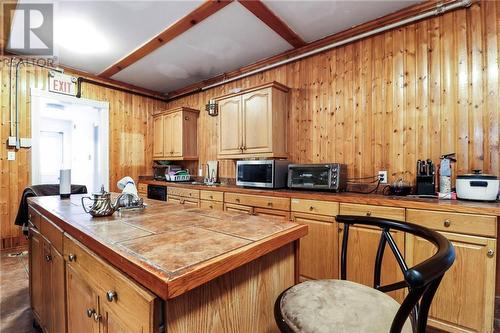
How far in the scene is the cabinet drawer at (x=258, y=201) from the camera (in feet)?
8.24

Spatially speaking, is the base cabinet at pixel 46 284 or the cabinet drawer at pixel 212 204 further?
the cabinet drawer at pixel 212 204

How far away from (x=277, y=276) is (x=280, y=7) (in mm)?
2329

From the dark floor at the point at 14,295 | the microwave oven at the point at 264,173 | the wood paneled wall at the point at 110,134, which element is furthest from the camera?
the wood paneled wall at the point at 110,134

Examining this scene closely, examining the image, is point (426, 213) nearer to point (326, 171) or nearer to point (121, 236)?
point (326, 171)

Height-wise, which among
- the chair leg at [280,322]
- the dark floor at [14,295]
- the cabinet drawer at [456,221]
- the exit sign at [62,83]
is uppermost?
the exit sign at [62,83]

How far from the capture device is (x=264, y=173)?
2879mm

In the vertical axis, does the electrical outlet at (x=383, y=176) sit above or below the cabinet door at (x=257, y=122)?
below

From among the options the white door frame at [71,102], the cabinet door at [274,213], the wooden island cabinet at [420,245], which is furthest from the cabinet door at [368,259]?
the white door frame at [71,102]

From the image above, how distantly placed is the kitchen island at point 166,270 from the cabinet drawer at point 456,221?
1.15 meters

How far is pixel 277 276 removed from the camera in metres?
1.04

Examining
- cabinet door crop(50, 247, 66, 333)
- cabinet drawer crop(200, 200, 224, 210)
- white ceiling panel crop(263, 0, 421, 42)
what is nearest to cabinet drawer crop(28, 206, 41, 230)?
cabinet door crop(50, 247, 66, 333)

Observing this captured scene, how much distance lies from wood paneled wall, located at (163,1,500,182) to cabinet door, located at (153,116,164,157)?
101 inches

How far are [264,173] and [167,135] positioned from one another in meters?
2.39

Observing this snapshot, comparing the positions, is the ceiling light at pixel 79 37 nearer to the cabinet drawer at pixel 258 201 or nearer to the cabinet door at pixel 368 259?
the cabinet drawer at pixel 258 201
